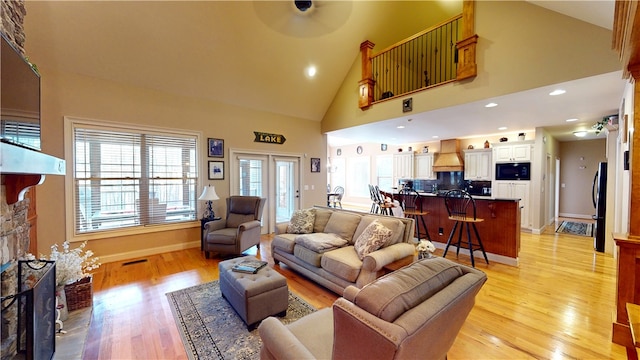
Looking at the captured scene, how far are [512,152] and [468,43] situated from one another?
12.9 feet

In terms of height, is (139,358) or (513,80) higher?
(513,80)

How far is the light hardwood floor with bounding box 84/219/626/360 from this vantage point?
6.59 feet

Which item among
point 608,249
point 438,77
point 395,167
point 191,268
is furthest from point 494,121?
point 191,268

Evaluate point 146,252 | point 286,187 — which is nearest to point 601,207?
point 286,187

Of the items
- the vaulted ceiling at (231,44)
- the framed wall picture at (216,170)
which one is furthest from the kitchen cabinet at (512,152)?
the framed wall picture at (216,170)

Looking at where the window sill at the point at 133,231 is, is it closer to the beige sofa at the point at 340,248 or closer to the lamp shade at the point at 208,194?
the lamp shade at the point at 208,194

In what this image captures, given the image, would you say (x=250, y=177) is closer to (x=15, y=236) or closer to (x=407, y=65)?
(x=15, y=236)

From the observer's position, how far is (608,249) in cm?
425

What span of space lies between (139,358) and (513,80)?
16.7ft

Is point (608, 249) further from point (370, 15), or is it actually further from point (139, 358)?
point (139, 358)

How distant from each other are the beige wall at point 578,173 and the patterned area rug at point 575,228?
1062mm

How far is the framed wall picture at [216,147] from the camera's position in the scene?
4.93m

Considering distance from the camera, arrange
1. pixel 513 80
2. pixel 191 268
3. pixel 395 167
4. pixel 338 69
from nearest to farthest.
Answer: pixel 513 80 < pixel 191 268 < pixel 338 69 < pixel 395 167

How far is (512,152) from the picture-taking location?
6.33 metres
